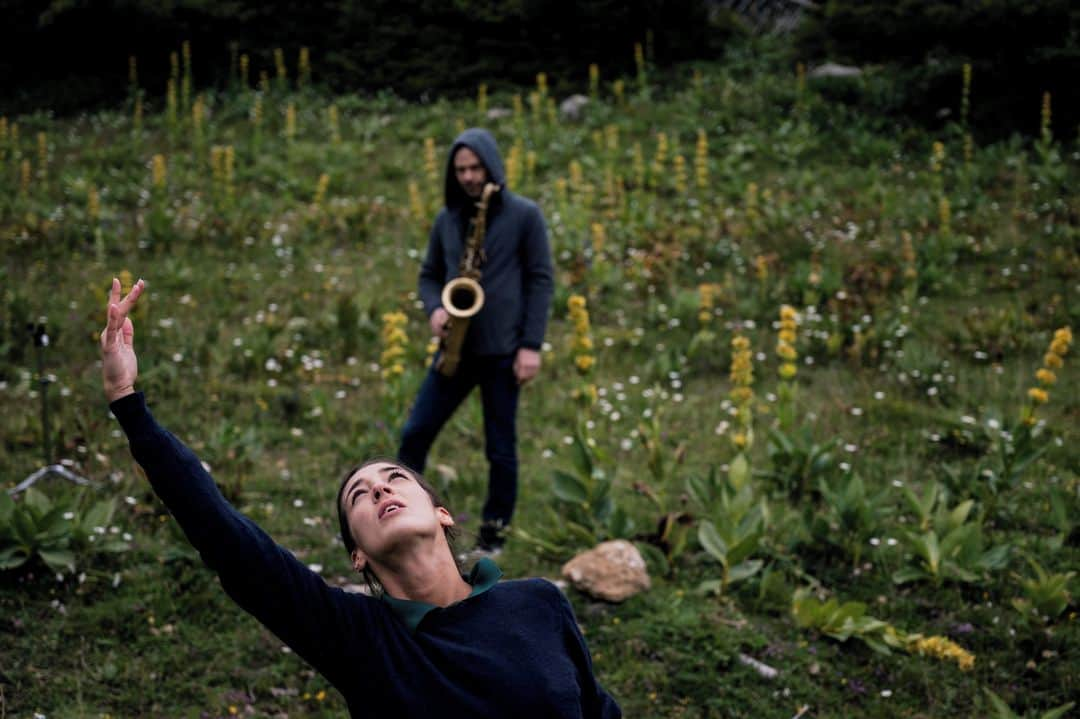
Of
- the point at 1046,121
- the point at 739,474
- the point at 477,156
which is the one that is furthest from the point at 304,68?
the point at 739,474

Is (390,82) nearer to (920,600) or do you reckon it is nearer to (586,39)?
(586,39)

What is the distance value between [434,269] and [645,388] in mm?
2712

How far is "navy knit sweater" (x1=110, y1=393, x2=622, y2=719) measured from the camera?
1.84 m

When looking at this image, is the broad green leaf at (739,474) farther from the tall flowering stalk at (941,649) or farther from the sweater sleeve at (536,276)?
the sweater sleeve at (536,276)

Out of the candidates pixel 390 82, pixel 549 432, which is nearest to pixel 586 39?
pixel 390 82

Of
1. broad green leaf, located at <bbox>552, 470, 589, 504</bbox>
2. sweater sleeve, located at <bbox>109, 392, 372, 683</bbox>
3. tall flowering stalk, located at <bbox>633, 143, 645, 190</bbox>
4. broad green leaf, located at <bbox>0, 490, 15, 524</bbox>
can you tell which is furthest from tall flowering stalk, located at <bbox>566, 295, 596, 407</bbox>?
tall flowering stalk, located at <bbox>633, 143, 645, 190</bbox>

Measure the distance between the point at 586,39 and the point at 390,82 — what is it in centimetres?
319

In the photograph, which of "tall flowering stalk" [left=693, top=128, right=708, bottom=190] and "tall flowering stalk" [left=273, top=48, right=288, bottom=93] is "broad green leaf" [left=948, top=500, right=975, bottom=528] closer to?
"tall flowering stalk" [left=693, top=128, right=708, bottom=190]

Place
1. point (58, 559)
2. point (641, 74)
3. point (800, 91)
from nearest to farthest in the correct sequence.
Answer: point (58, 559) → point (800, 91) → point (641, 74)

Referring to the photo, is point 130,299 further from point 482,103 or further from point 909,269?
point 482,103

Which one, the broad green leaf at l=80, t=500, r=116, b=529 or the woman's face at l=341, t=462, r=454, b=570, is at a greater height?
the woman's face at l=341, t=462, r=454, b=570

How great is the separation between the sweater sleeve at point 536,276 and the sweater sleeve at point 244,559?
2.83 metres

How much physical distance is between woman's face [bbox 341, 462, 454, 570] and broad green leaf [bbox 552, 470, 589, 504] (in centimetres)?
296

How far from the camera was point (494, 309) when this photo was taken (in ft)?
15.4
